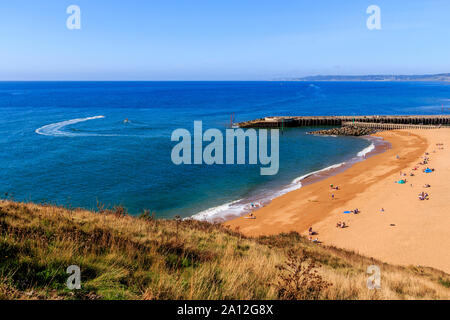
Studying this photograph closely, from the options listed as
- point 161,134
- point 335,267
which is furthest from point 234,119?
point 335,267

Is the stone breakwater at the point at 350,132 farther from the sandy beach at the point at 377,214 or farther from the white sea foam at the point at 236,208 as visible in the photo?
the white sea foam at the point at 236,208

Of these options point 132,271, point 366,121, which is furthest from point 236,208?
point 366,121

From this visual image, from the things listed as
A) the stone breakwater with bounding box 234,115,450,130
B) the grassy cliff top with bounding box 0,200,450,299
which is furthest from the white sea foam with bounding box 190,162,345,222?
the stone breakwater with bounding box 234,115,450,130

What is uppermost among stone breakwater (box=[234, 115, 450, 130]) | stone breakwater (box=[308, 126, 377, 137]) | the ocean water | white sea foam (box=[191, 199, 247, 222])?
stone breakwater (box=[234, 115, 450, 130])

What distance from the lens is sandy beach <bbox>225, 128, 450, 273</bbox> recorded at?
1898cm

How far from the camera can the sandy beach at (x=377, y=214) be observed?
62.3 ft

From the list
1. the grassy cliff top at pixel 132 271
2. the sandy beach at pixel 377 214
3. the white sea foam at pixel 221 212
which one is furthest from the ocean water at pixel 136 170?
the grassy cliff top at pixel 132 271

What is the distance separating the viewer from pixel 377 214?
81.9 ft

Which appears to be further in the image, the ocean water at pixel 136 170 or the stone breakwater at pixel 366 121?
the stone breakwater at pixel 366 121

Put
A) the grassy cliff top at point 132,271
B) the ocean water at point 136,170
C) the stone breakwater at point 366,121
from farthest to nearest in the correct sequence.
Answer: the stone breakwater at point 366,121
the ocean water at point 136,170
the grassy cliff top at point 132,271

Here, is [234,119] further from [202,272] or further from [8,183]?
[202,272]

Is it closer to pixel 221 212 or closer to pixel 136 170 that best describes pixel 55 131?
pixel 136 170

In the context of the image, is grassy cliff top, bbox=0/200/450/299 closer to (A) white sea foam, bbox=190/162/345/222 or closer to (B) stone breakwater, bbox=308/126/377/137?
(A) white sea foam, bbox=190/162/345/222
